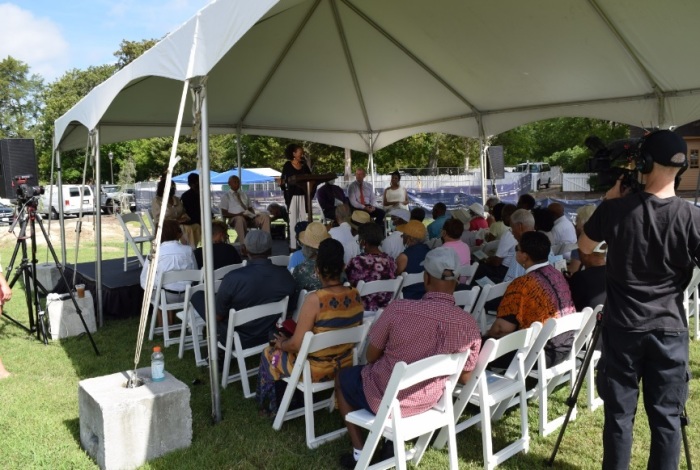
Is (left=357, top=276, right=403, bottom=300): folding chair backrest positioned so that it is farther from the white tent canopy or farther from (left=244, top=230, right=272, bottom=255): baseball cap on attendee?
the white tent canopy

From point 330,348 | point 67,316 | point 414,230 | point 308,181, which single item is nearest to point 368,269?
point 414,230

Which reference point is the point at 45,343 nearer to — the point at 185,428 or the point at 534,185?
the point at 185,428

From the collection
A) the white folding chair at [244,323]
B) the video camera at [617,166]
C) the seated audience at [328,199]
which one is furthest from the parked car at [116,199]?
the video camera at [617,166]

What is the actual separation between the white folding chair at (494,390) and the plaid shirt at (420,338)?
104mm

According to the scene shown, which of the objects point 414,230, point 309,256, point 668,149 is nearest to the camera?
point 668,149

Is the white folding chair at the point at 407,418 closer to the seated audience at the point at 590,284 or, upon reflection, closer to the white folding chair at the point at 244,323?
the white folding chair at the point at 244,323

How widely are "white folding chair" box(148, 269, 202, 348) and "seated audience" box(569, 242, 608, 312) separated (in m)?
3.09

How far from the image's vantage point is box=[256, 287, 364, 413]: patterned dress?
3047 millimetres

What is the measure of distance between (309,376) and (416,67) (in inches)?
213

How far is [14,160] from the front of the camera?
8.85 m

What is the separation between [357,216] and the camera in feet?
19.8

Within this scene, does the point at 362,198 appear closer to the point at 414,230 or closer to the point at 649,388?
the point at 414,230

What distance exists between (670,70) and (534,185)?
2475cm

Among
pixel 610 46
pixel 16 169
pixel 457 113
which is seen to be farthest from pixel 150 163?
pixel 610 46
